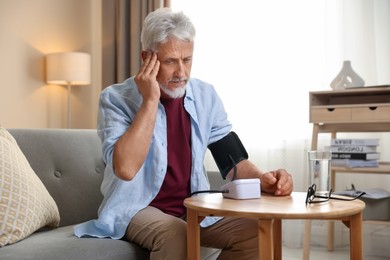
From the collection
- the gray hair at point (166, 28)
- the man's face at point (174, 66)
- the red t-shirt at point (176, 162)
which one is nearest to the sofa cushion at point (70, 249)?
the red t-shirt at point (176, 162)

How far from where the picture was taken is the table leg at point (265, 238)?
50.2 inches

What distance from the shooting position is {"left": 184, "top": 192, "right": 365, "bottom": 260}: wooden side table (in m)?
1.27

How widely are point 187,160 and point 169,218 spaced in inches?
11.2

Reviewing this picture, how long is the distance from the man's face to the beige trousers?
42 cm

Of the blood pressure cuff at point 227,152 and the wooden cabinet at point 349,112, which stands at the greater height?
the wooden cabinet at point 349,112

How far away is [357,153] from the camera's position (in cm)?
267

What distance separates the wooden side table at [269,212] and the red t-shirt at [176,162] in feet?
0.69

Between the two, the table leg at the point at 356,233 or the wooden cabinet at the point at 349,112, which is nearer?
the table leg at the point at 356,233

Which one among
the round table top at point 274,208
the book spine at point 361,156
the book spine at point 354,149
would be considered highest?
the book spine at point 354,149

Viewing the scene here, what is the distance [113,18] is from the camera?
3959 millimetres

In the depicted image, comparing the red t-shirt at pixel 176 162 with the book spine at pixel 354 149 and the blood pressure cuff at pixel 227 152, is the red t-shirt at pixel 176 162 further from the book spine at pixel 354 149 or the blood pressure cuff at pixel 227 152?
the book spine at pixel 354 149

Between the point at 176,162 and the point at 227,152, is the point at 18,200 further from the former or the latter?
the point at 227,152

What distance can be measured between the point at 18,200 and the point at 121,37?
2.41m

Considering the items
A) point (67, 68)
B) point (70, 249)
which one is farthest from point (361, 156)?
point (67, 68)
